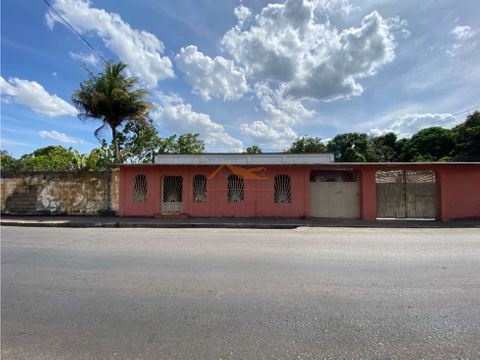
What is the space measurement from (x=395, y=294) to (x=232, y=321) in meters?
2.42

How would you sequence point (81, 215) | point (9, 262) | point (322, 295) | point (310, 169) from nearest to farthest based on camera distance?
point (322, 295) → point (9, 262) → point (310, 169) → point (81, 215)

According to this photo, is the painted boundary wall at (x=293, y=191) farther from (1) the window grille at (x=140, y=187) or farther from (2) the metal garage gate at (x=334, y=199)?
(2) the metal garage gate at (x=334, y=199)

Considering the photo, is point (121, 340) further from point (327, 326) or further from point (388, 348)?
point (388, 348)

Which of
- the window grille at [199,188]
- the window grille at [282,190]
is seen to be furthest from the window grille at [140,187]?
the window grille at [282,190]

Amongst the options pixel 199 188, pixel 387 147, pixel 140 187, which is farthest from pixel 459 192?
pixel 387 147

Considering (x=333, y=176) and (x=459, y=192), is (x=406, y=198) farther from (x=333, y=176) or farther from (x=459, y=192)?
(x=333, y=176)

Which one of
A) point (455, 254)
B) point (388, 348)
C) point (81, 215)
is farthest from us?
point (81, 215)

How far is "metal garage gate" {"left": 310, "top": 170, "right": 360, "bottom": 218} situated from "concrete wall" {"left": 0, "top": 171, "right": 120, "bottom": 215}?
9.90 metres

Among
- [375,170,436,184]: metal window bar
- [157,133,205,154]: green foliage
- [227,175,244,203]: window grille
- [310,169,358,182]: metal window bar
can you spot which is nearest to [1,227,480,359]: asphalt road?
[227,175,244,203]: window grille

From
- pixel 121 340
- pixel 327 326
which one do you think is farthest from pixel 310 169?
pixel 121 340

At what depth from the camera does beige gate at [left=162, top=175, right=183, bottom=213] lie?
45.8 feet

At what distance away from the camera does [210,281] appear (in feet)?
15.0

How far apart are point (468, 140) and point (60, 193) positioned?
4219 cm

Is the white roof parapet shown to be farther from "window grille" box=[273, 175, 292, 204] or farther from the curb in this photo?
the curb
